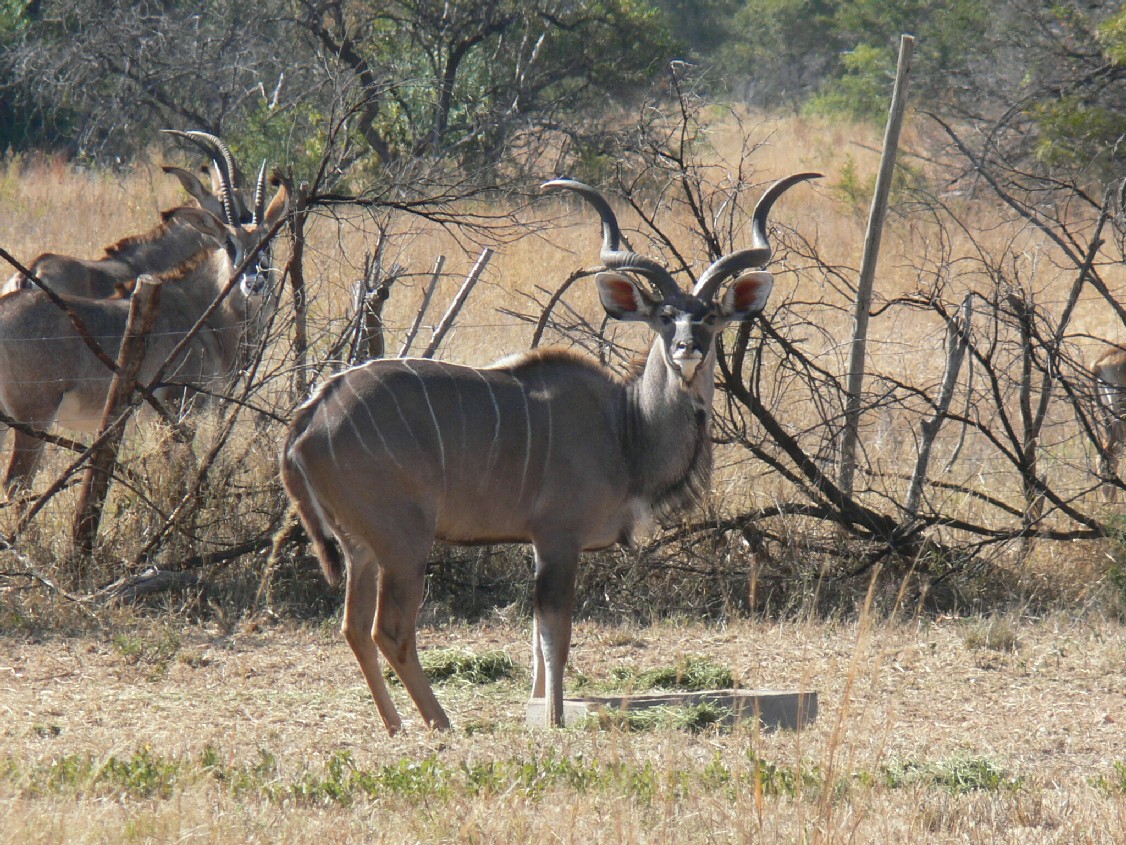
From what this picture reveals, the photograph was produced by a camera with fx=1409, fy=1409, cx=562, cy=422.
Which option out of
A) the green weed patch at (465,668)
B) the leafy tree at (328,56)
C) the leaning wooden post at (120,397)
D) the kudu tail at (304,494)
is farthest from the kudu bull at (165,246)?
the leafy tree at (328,56)

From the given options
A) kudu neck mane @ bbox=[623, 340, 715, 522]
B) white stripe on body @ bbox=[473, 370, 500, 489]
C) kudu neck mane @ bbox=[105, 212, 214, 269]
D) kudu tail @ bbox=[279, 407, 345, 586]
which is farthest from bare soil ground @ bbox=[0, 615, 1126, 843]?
kudu neck mane @ bbox=[105, 212, 214, 269]

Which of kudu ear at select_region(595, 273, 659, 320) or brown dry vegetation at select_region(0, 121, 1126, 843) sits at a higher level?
kudu ear at select_region(595, 273, 659, 320)

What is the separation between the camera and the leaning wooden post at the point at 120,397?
5836 mm

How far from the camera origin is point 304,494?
454 cm

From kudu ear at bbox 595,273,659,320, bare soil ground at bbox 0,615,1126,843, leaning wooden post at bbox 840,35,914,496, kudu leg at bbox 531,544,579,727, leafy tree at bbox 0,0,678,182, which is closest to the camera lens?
bare soil ground at bbox 0,615,1126,843

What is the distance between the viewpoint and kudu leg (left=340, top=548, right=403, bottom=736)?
457 centimetres

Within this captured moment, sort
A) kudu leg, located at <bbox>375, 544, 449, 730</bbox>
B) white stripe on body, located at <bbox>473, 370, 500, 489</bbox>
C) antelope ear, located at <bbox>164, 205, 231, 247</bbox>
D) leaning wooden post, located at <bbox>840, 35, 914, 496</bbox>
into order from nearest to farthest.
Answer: kudu leg, located at <bbox>375, 544, 449, 730</bbox>
white stripe on body, located at <bbox>473, 370, 500, 489</bbox>
leaning wooden post, located at <bbox>840, 35, 914, 496</bbox>
antelope ear, located at <bbox>164, 205, 231, 247</bbox>

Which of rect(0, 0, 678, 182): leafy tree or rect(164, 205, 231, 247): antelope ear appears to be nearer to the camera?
rect(164, 205, 231, 247): antelope ear

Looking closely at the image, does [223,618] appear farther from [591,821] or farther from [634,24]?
[634,24]

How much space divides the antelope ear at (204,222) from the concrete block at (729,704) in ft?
13.9

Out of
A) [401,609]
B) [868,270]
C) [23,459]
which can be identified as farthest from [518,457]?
[23,459]

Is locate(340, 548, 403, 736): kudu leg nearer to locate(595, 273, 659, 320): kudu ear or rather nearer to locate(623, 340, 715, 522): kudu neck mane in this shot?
locate(623, 340, 715, 522): kudu neck mane

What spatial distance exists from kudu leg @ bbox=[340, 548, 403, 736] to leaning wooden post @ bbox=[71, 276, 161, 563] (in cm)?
163

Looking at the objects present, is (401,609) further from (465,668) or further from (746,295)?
(746,295)
